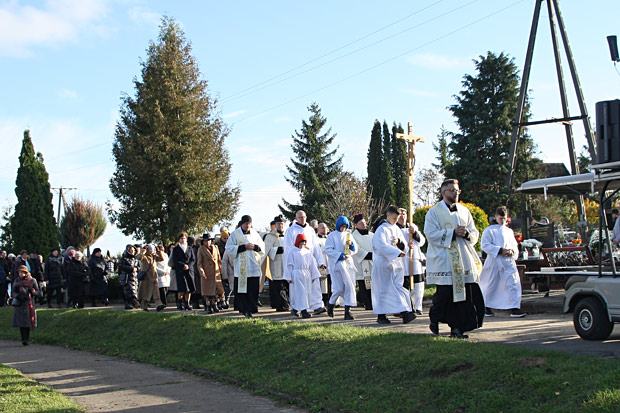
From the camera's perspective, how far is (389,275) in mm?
12477

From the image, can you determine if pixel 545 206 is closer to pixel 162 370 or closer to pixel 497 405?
pixel 162 370

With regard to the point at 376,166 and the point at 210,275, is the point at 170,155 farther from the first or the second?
the point at 376,166

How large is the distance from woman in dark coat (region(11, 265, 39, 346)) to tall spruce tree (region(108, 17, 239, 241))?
24.0 meters

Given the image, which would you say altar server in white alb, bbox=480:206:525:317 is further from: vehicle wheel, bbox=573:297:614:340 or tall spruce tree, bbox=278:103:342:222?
tall spruce tree, bbox=278:103:342:222

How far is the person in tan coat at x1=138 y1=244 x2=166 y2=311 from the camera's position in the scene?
61.9ft

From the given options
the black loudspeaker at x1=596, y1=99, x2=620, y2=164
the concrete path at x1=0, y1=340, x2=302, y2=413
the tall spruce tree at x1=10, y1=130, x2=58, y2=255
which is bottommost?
the concrete path at x1=0, y1=340, x2=302, y2=413

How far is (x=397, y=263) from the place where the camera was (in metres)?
12.5

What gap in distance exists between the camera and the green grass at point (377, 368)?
597 centimetres

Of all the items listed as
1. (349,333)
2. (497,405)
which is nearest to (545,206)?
(349,333)

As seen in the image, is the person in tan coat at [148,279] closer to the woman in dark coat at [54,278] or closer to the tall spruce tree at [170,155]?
the woman in dark coat at [54,278]

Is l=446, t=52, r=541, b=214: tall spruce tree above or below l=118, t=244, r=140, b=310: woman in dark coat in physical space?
above

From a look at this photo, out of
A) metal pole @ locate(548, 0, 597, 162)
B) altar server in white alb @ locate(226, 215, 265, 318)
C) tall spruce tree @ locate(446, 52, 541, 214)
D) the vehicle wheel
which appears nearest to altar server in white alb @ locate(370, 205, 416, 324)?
altar server in white alb @ locate(226, 215, 265, 318)

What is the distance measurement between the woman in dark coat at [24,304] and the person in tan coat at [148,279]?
347cm

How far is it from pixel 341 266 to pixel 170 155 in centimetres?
2781
